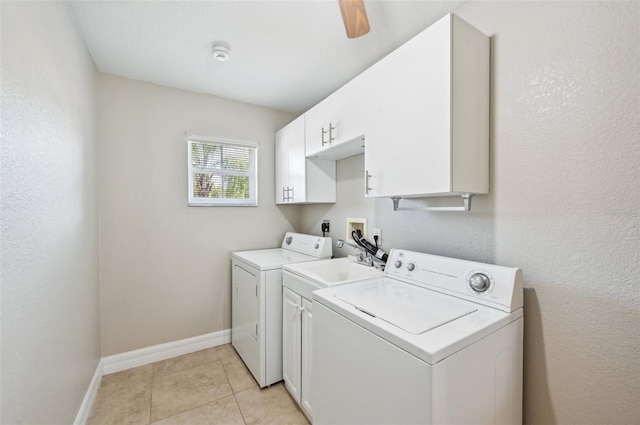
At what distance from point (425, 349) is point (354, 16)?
1.32 meters

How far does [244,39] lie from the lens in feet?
5.61

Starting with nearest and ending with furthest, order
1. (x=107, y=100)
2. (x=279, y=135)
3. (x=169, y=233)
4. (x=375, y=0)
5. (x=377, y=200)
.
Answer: (x=375, y=0) → (x=377, y=200) → (x=107, y=100) → (x=169, y=233) → (x=279, y=135)

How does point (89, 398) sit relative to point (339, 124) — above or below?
below

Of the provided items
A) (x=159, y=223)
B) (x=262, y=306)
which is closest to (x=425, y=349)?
(x=262, y=306)

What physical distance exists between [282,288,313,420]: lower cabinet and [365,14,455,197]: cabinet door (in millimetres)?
850

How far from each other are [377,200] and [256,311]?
123 centimetres

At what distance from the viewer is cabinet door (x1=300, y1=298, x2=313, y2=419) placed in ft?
5.28

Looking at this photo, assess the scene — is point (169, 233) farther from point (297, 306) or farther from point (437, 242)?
point (437, 242)

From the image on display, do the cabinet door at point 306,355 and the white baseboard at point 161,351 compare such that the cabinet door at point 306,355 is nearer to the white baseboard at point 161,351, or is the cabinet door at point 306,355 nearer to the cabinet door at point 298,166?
the cabinet door at point 298,166

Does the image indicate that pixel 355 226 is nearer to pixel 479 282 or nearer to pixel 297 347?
pixel 297 347

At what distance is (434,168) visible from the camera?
1220 mm

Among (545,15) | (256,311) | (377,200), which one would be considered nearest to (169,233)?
(256,311)

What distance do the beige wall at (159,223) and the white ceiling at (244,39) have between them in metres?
0.25

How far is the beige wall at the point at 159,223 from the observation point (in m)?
2.19
